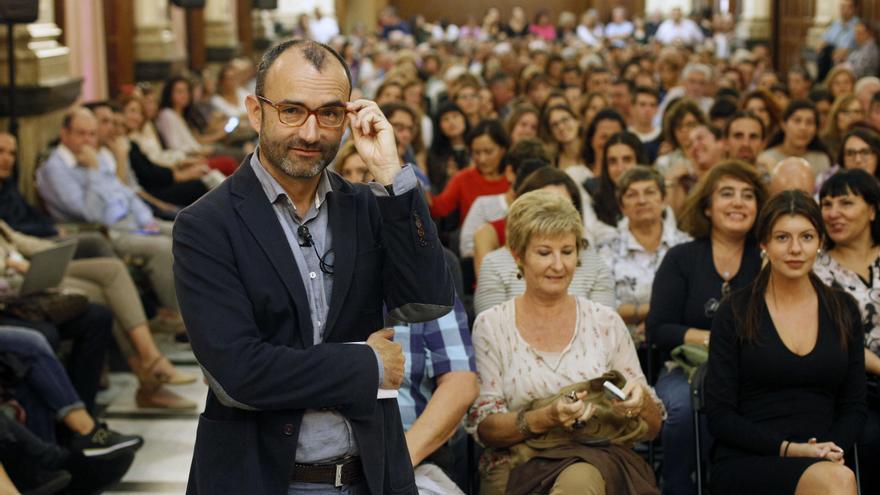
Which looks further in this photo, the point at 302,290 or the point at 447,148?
the point at 447,148

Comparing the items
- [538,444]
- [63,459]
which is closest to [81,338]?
[63,459]

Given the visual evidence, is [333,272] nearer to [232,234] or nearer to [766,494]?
[232,234]

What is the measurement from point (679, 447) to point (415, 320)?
2.26 meters

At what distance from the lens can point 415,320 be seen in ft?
8.66

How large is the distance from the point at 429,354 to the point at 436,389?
0.34ft

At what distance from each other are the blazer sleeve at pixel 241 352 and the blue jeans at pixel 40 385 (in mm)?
3101

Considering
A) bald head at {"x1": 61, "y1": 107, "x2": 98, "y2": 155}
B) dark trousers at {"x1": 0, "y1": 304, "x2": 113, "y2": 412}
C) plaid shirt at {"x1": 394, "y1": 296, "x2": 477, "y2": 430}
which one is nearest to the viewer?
plaid shirt at {"x1": 394, "y1": 296, "x2": 477, "y2": 430}

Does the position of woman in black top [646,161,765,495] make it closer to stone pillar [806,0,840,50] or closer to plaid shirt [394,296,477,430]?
plaid shirt [394,296,477,430]


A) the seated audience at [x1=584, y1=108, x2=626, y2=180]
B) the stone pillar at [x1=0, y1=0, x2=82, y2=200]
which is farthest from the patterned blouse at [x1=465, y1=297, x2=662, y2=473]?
the stone pillar at [x1=0, y1=0, x2=82, y2=200]

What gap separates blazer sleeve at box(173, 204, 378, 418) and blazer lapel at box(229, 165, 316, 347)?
1.8 inches

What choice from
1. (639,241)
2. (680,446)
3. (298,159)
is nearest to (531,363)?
(680,446)

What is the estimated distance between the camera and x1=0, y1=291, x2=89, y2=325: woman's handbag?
578 cm

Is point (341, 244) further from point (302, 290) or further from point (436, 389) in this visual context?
point (436, 389)

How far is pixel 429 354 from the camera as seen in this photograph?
3949 mm
